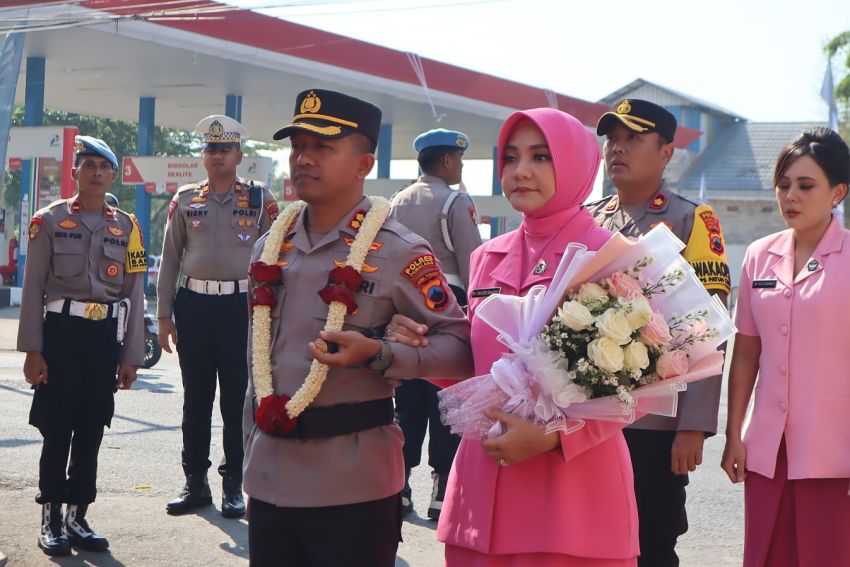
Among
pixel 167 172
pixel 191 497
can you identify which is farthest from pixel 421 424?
pixel 167 172

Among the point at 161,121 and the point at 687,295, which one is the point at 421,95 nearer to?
the point at 161,121

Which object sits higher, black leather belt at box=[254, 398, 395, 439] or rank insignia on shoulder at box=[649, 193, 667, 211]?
rank insignia on shoulder at box=[649, 193, 667, 211]

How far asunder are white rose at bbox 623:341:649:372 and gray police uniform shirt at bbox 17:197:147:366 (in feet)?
12.2

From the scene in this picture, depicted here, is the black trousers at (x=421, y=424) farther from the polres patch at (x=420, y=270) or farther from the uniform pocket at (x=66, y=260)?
the polres patch at (x=420, y=270)

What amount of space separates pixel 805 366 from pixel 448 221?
3383 mm

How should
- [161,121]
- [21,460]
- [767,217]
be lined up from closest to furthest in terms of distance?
[21,460] → [161,121] → [767,217]

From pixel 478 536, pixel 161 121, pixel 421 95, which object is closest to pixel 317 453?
pixel 478 536

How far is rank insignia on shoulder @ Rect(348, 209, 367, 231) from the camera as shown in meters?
3.55

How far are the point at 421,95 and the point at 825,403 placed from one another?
24183mm

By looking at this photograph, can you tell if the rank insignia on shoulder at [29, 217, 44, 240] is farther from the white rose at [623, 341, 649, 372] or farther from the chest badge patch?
the white rose at [623, 341, 649, 372]

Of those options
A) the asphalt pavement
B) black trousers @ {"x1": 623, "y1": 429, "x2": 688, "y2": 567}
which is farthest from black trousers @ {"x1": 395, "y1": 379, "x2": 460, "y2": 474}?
black trousers @ {"x1": 623, "y1": 429, "x2": 688, "y2": 567}

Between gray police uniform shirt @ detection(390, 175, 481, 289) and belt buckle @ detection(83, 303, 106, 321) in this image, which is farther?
gray police uniform shirt @ detection(390, 175, 481, 289)

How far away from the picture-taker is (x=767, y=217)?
4612 centimetres

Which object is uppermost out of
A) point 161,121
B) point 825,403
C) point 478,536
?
point 161,121
